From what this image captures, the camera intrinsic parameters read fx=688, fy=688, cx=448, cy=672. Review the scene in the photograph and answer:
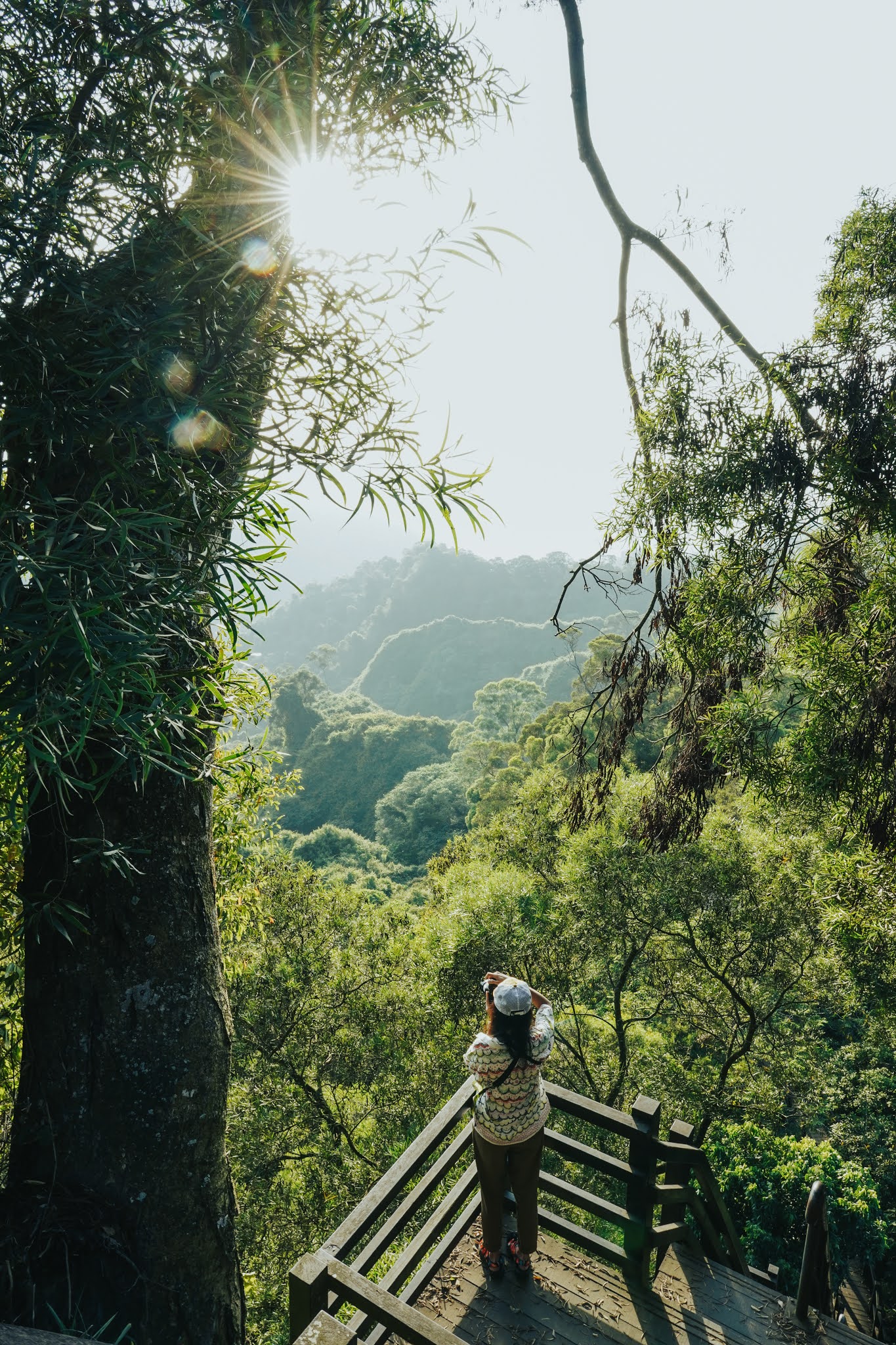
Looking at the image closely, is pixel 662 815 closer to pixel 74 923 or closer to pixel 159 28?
pixel 74 923

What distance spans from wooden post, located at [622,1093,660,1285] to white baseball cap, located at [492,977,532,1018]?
0.89 meters

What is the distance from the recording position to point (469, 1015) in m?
10.1

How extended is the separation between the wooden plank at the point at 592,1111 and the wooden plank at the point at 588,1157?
13 cm

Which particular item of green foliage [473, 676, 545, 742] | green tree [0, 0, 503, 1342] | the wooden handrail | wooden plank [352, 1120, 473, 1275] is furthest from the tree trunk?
green foliage [473, 676, 545, 742]

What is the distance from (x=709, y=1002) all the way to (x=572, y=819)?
326 inches

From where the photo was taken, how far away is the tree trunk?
2031 millimetres

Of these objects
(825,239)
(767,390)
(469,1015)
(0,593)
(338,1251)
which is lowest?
(469,1015)

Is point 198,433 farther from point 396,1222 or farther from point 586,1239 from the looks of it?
point 586,1239

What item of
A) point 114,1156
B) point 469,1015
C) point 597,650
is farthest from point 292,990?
point 597,650

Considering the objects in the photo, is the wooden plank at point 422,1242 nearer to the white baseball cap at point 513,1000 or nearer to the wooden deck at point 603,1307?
the wooden deck at point 603,1307

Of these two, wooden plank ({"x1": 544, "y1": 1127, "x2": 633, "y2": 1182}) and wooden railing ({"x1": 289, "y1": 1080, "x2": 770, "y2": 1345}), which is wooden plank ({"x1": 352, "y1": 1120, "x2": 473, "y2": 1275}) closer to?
wooden railing ({"x1": 289, "y1": 1080, "x2": 770, "y2": 1345})

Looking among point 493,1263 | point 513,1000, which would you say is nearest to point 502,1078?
point 513,1000

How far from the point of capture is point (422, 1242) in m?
3.42

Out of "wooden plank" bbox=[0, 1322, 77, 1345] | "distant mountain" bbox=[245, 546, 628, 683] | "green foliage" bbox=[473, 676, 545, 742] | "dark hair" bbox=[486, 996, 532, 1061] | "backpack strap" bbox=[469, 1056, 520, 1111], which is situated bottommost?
"green foliage" bbox=[473, 676, 545, 742]
